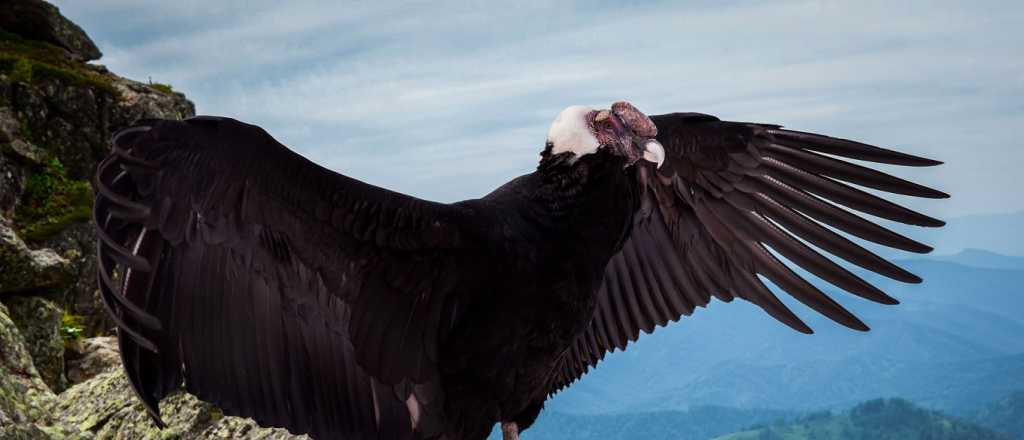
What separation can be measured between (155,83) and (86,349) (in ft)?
25.7

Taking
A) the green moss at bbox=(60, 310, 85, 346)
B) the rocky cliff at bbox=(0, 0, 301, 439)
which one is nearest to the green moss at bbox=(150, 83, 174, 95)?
the rocky cliff at bbox=(0, 0, 301, 439)

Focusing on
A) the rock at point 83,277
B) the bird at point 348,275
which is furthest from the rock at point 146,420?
the rock at point 83,277

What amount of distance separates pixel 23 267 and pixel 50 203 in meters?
4.40

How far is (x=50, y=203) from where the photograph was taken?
11773 millimetres

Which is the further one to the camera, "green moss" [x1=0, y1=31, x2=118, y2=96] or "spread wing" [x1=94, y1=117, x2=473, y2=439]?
"green moss" [x1=0, y1=31, x2=118, y2=96]

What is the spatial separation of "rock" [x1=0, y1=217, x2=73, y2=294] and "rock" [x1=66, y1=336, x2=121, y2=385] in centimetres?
68

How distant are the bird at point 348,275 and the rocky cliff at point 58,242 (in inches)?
35.6

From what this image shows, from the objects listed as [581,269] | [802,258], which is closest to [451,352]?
[581,269]

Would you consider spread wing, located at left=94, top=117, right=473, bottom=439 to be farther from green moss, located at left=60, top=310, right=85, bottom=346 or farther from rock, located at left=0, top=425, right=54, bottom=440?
green moss, located at left=60, top=310, right=85, bottom=346

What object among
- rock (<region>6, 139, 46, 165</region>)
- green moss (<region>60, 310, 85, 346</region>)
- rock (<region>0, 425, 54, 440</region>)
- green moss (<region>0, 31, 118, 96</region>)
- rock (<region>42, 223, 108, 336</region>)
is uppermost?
green moss (<region>0, 31, 118, 96</region>)

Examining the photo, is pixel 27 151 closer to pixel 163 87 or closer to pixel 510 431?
pixel 163 87

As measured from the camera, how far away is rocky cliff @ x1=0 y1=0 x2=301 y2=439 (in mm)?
5410

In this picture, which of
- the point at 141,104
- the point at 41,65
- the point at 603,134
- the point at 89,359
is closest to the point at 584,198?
the point at 603,134

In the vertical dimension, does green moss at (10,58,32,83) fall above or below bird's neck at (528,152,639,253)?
above
